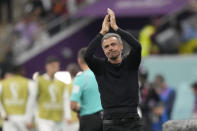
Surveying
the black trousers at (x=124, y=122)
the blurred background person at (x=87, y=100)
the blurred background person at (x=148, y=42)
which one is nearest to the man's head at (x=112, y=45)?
the black trousers at (x=124, y=122)

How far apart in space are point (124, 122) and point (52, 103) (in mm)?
6326

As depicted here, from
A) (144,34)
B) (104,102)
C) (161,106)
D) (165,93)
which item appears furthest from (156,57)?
(104,102)

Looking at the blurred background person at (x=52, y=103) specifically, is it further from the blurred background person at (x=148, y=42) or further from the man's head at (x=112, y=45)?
the blurred background person at (x=148, y=42)

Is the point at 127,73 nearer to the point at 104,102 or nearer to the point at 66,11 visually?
the point at 104,102

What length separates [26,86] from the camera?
15711 mm

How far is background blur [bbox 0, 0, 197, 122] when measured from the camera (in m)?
22.8

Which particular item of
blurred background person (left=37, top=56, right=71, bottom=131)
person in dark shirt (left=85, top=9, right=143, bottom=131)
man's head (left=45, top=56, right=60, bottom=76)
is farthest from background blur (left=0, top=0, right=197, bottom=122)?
person in dark shirt (left=85, top=9, right=143, bottom=131)

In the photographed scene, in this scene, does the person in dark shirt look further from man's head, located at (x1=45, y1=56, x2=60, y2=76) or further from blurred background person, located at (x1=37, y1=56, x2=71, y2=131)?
blurred background person, located at (x1=37, y1=56, x2=71, y2=131)

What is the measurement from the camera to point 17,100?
51.9 feet

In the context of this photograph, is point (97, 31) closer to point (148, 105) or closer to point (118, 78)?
point (148, 105)

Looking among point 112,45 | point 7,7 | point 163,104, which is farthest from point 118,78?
point 7,7

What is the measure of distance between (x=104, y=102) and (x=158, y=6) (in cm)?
1465

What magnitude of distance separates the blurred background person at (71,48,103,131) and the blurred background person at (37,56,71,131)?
2961 mm

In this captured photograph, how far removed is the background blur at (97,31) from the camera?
22797 mm
